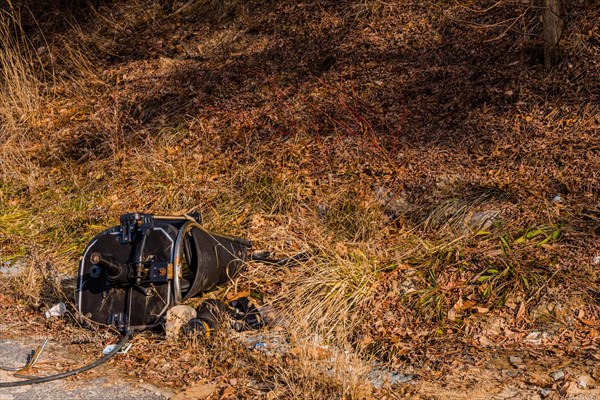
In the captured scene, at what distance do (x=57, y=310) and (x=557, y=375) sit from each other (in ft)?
12.9

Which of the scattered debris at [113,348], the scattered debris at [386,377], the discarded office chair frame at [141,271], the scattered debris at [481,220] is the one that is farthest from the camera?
the scattered debris at [481,220]

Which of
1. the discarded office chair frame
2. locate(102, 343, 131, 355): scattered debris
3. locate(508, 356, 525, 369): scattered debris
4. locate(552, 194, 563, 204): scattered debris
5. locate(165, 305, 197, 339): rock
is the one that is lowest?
locate(508, 356, 525, 369): scattered debris

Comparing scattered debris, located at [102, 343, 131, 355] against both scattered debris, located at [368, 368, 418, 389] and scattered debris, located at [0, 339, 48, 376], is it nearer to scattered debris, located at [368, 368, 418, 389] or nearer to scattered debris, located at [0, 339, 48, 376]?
scattered debris, located at [0, 339, 48, 376]

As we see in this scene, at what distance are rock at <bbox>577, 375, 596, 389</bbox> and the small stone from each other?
0.35 feet

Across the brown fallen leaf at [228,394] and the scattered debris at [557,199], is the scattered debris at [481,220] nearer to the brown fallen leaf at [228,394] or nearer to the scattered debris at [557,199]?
the scattered debris at [557,199]

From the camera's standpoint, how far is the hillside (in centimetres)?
530

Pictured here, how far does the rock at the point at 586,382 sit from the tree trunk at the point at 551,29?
4433mm

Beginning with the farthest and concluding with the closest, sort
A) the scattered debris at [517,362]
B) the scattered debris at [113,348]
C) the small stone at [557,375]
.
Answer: the scattered debris at [113,348], the scattered debris at [517,362], the small stone at [557,375]

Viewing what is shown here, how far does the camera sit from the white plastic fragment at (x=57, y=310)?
20.6 feet

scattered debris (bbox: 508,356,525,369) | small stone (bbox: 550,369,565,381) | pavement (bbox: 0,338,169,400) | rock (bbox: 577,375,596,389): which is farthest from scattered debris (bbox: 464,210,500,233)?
pavement (bbox: 0,338,169,400)

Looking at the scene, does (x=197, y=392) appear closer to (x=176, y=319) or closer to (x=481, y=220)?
(x=176, y=319)

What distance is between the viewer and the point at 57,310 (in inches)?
249

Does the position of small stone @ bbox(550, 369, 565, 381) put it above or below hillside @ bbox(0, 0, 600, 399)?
below

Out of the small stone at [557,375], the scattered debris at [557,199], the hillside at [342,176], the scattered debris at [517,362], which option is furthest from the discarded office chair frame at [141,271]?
the scattered debris at [557,199]
